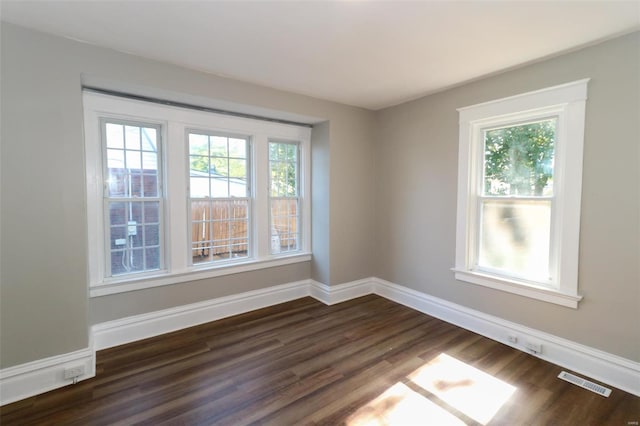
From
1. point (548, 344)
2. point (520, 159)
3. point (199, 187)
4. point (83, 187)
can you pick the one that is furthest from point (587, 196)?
point (83, 187)

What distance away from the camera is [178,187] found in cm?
315

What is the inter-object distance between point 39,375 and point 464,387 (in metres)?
3.15

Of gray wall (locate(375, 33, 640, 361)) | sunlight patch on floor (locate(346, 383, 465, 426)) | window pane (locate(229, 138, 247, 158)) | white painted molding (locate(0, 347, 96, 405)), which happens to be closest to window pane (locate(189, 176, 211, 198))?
window pane (locate(229, 138, 247, 158))

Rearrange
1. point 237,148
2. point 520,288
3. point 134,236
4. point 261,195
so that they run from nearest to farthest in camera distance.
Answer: point 520,288 < point 134,236 < point 237,148 < point 261,195

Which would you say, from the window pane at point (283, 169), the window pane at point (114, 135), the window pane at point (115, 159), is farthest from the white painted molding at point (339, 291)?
the window pane at point (114, 135)

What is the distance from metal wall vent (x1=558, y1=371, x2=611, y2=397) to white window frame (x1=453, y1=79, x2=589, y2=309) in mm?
538

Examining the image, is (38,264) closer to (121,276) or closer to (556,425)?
(121,276)

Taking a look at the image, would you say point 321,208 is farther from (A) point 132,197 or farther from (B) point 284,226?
(A) point 132,197

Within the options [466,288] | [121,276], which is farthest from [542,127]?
[121,276]

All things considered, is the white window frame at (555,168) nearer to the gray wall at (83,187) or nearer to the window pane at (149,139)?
the gray wall at (83,187)

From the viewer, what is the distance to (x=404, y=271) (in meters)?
3.91

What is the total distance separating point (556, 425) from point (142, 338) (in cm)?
342

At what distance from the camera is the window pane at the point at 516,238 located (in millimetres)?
2695

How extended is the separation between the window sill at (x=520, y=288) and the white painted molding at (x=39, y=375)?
3.52 meters
